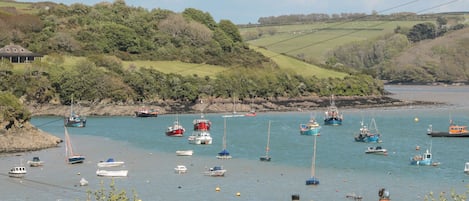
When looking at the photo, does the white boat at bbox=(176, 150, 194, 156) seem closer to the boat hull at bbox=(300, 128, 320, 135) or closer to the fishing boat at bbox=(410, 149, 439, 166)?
the fishing boat at bbox=(410, 149, 439, 166)

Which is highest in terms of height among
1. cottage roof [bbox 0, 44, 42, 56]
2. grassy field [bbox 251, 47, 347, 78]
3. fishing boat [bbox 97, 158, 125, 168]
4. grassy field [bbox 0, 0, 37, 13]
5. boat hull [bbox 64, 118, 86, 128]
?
grassy field [bbox 0, 0, 37, 13]

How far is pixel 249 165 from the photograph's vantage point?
71812 millimetres

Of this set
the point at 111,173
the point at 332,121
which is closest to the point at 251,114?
the point at 332,121

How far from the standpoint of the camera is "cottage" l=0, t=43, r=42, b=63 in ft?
473

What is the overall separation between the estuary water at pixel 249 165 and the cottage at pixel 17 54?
28853mm

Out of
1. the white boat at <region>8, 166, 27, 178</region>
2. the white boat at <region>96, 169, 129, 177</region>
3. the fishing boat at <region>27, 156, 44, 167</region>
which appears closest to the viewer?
the white boat at <region>8, 166, 27, 178</region>

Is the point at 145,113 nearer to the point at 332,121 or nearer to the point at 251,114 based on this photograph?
the point at 251,114

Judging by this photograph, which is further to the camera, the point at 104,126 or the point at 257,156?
the point at 104,126

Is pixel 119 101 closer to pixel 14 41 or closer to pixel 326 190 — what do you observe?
pixel 14 41

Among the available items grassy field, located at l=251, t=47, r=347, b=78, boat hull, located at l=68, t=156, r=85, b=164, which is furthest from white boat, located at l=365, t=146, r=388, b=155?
grassy field, located at l=251, t=47, r=347, b=78

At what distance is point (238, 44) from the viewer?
18275 cm

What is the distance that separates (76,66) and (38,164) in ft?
243

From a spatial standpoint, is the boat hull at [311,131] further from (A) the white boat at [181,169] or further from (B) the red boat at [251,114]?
(A) the white boat at [181,169]

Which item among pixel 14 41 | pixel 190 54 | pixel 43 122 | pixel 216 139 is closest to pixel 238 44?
pixel 190 54
